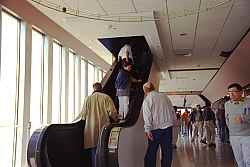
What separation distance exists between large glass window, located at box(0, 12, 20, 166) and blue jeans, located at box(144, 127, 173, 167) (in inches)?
110

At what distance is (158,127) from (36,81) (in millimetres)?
3511

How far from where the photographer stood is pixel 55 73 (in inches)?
329

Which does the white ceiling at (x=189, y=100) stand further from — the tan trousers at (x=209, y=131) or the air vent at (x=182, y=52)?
the air vent at (x=182, y=52)

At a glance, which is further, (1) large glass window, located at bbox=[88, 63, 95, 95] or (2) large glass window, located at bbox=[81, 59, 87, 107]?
(1) large glass window, located at bbox=[88, 63, 95, 95]

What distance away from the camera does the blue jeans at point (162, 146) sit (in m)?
4.85

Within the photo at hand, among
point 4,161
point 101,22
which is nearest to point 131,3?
point 101,22

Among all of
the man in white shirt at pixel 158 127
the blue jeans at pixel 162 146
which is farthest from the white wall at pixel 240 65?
the blue jeans at pixel 162 146

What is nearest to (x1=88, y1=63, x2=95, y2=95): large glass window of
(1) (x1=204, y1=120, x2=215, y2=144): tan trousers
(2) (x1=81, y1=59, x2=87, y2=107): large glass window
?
(2) (x1=81, y1=59, x2=87, y2=107): large glass window

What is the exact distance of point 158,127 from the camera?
487 centimetres

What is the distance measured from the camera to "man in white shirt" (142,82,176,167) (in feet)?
15.9

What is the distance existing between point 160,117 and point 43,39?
13.0ft

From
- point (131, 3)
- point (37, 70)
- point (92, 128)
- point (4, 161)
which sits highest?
point (131, 3)

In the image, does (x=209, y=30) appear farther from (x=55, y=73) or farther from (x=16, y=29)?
(x=16, y=29)

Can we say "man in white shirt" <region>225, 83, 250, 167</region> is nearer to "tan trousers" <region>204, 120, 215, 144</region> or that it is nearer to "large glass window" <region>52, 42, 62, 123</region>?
"large glass window" <region>52, 42, 62, 123</region>
